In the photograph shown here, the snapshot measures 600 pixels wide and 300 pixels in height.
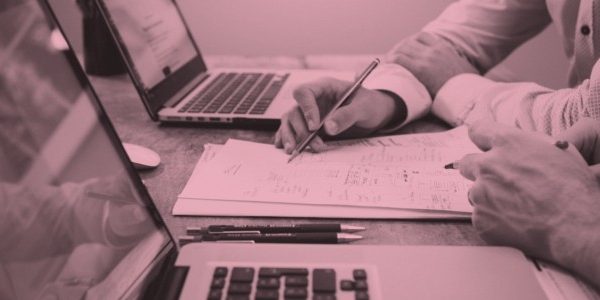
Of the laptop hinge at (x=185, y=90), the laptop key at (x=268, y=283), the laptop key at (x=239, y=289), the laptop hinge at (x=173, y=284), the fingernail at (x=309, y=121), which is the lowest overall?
the fingernail at (x=309, y=121)

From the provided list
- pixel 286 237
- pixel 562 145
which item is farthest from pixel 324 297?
pixel 562 145

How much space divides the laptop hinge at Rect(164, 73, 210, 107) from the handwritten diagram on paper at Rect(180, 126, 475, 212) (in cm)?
22

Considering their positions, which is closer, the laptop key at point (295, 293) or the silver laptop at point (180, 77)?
the laptop key at point (295, 293)

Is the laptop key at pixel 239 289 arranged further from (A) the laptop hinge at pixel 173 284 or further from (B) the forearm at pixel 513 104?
(B) the forearm at pixel 513 104

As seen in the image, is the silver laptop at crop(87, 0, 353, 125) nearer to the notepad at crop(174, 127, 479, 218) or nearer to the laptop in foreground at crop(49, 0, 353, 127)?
the laptop in foreground at crop(49, 0, 353, 127)

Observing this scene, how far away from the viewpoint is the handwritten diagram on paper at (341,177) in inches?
23.4

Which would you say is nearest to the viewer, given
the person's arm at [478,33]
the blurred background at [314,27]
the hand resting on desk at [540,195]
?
the hand resting on desk at [540,195]

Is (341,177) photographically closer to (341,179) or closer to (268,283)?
(341,179)

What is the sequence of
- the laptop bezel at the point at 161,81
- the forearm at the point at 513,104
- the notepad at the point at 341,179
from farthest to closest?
the laptop bezel at the point at 161,81, the forearm at the point at 513,104, the notepad at the point at 341,179

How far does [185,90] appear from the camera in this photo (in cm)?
99

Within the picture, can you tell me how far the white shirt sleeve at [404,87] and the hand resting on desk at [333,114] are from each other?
0.11 ft

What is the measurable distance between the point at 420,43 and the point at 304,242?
2.28ft

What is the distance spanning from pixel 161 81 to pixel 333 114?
363 mm

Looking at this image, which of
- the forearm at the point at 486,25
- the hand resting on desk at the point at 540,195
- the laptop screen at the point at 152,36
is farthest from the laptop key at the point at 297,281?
the forearm at the point at 486,25
